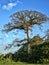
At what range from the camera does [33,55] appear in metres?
34.0

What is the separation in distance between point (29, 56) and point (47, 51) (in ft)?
13.4

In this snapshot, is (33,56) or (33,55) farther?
(33,55)

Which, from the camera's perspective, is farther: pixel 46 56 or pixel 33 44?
pixel 33 44

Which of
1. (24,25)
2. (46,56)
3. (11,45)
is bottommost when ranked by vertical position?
(46,56)

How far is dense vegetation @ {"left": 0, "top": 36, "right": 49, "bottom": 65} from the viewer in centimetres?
3148

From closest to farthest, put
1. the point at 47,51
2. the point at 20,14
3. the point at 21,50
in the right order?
the point at 47,51 < the point at 20,14 < the point at 21,50

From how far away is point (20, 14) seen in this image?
3416 centimetres

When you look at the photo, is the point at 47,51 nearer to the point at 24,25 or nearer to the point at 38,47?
the point at 38,47

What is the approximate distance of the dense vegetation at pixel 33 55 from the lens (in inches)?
1240

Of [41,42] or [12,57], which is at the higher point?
[41,42]

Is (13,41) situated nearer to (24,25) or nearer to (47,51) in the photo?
(24,25)

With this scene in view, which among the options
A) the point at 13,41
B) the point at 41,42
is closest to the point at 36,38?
the point at 41,42

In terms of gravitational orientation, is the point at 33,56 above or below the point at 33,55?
below

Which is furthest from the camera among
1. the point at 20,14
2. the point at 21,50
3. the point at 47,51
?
the point at 21,50
